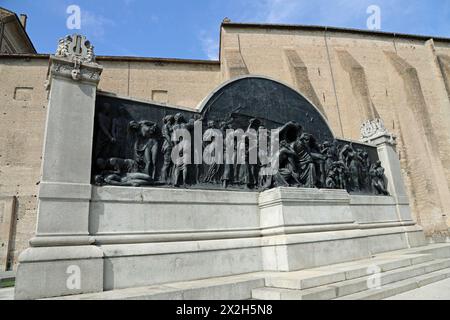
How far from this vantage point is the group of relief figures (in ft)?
17.7

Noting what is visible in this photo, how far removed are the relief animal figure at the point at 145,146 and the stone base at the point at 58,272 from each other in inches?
68.9

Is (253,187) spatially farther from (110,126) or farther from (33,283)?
(33,283)

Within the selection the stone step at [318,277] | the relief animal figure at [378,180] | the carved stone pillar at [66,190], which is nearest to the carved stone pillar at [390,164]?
the relief animal figure at [378,180]

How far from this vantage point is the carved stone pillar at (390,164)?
9.84 meters

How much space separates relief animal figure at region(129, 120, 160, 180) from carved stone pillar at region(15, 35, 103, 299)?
86 centimetres

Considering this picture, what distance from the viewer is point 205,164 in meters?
6.37

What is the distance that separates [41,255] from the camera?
3988 millimetres

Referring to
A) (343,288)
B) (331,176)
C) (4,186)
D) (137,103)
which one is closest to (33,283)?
(137,103)

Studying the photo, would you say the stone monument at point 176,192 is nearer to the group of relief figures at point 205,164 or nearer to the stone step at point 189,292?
the group of relief figures at point 205,164

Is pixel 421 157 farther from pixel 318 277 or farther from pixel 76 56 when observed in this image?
pixel 76 56

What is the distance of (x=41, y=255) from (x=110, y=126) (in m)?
2.37

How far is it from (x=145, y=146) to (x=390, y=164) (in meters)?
8.28

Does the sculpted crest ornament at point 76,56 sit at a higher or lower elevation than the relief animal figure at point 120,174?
higher

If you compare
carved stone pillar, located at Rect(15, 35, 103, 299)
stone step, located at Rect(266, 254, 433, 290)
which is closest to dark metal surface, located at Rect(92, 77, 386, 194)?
carved stone pillar, located at Rect(15, 35, 103, 299)
